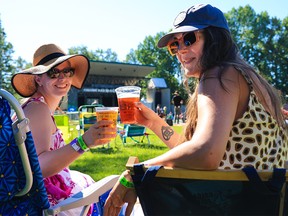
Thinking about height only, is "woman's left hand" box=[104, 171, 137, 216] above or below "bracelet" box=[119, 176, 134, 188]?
below

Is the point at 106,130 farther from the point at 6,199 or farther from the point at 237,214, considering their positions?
the point at 237,214

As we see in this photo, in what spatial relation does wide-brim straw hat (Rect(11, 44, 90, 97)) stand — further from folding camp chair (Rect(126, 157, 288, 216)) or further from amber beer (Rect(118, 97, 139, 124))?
folding camp chair (Rect(126, 157, 288, 216))

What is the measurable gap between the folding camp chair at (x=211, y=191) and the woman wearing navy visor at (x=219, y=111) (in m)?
0.07

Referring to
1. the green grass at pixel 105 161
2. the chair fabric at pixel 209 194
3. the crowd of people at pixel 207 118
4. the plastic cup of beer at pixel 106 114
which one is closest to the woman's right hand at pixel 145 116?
the crowd of people at pixel 207 118

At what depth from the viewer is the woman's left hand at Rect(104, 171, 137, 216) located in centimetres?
135

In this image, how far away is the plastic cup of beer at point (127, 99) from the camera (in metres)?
2.14

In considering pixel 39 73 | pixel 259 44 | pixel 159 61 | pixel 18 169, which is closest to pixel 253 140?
pixel 18 169

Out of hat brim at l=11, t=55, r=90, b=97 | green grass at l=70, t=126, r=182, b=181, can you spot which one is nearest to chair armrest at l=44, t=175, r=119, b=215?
hat brim at l=11, t=55, r=90, b=97

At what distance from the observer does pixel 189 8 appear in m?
1.69

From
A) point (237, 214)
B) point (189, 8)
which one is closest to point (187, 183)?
point (237, 214)

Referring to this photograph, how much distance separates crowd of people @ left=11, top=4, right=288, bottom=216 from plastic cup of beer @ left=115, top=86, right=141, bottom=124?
0.38 ft

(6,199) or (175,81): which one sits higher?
(6,199)

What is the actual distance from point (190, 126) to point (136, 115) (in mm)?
696

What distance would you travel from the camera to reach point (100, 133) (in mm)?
1842
